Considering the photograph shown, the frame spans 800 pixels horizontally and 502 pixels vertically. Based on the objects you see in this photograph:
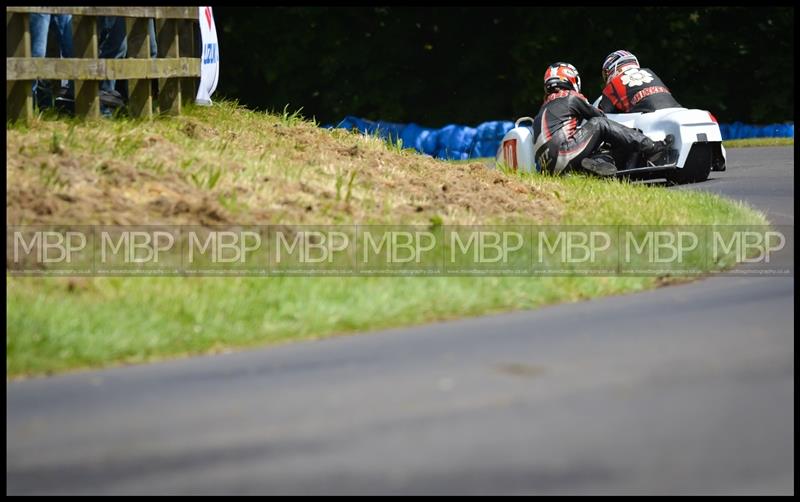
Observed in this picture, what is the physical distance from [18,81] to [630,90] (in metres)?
7.84

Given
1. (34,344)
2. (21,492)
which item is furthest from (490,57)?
(21,492)

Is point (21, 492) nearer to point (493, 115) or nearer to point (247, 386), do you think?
point (247, 386)

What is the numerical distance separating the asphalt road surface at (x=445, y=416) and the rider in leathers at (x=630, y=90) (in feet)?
28.7

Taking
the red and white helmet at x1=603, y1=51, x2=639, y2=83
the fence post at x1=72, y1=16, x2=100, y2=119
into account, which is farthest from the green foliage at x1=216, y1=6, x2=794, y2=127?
the fence post at x1=72, y1=16, x2=100, y2=119

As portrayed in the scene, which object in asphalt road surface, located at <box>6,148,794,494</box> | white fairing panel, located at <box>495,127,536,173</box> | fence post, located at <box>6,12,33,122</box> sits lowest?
asphalt road surface, located at <box>6,148,794,494</box>

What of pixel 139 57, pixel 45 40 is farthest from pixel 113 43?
pixel 139 57

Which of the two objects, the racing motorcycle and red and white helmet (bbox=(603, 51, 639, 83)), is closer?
the racing motorcycle

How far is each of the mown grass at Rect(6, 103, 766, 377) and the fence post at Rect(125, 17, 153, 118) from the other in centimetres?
31

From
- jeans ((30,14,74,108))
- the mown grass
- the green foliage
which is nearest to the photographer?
the mown grass

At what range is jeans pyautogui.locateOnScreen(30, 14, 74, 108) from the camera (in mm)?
11664

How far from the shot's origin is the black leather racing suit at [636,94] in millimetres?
15539

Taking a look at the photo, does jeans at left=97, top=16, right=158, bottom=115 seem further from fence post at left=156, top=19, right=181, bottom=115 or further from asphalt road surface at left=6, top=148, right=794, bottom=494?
asphalt road surface at left=6, top=148, right=794, bottom=494

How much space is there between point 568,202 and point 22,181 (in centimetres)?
465

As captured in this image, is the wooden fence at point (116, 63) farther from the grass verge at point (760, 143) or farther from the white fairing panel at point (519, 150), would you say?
the grass verge at point (760, 143)
